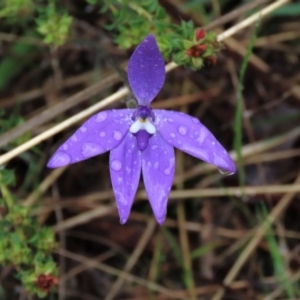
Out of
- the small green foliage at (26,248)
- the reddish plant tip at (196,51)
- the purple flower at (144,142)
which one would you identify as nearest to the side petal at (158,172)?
the purple flower at (144,142)

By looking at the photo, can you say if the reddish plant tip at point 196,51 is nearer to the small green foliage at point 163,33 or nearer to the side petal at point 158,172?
the small green foliage at point 163,33

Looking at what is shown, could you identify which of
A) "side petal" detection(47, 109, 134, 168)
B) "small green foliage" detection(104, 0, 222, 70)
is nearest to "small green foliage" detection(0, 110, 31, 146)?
"small green foliage" detection(104, 0, 222, 70)

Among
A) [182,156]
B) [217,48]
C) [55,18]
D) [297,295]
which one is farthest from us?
[182,156]

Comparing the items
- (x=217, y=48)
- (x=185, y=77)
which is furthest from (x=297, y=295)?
(x=217, y=48)

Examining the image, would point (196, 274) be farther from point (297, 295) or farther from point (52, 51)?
point (52, 51)

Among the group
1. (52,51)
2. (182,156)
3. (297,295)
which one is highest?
(52,51)

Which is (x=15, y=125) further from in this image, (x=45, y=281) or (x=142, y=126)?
(x=142, y=126)

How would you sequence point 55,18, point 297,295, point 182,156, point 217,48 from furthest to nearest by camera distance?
point 182,156 < point 297,295 < point 55,18 < point 217,48
